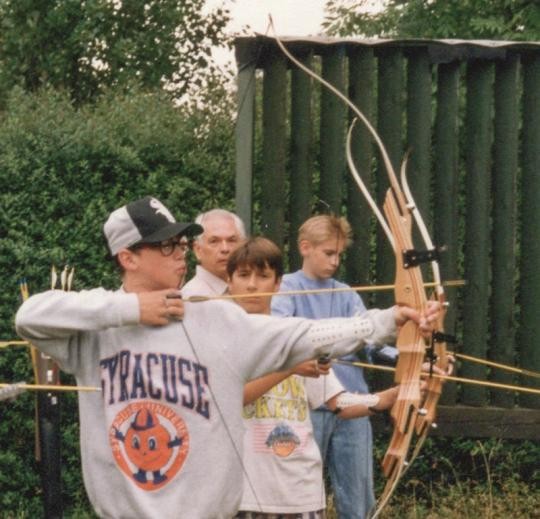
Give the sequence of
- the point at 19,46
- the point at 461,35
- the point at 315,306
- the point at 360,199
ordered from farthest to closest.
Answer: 1. the point at 19,46
2. the point at 461,35
3. the point at 360,199
4. the point at 315,306

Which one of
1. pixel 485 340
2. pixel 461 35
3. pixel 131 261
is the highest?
pixel 461 35

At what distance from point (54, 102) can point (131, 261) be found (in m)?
4.74

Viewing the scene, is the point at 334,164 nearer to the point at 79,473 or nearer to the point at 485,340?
the point at 485,340

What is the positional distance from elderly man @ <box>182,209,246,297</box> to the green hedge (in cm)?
190

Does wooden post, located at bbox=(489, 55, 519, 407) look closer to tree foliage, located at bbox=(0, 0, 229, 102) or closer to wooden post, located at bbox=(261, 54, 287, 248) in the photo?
wooden post, located at bbox=(261, 54, 287, 248)

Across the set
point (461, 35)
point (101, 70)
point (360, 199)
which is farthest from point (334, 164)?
point (101, 70)

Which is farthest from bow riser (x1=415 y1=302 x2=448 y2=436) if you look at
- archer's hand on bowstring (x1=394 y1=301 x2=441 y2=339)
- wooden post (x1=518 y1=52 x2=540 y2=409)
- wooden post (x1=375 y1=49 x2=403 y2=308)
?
wooden post (x1=518 y1=52 x2=540 y2=409)

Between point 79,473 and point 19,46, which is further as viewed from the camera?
point 19,46

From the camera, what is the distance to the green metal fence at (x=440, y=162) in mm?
7520

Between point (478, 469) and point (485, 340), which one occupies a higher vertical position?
point (485, 340)

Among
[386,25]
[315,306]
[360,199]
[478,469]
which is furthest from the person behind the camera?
[386,25]

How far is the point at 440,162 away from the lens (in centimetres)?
767

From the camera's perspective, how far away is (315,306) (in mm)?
5965

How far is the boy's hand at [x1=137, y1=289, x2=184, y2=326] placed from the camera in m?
3.90
